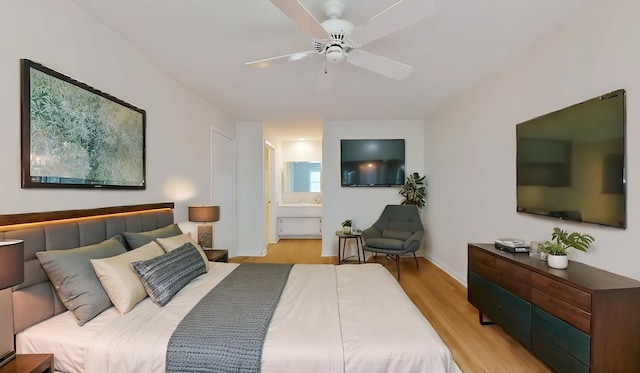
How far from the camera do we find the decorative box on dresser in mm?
1593

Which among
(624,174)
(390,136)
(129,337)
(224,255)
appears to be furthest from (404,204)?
(129,337)

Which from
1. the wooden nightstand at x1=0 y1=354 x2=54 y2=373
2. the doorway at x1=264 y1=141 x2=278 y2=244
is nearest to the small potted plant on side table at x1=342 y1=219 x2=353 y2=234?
the doorway at x1=264 y1=141 x2=278 y2=244

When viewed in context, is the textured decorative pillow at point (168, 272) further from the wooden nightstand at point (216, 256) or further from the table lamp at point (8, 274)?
the wooden nightstand at point (216, 256)

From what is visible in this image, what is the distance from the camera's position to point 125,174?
253 centimetres

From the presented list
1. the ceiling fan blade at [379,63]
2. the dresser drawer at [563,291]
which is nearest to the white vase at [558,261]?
the dresser drawer at [563,291]

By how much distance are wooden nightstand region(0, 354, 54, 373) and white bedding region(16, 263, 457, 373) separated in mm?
97

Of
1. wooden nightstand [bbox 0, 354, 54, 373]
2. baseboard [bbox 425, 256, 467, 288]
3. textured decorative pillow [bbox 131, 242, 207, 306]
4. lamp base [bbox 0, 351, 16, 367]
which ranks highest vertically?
textured decorative pillow [bbox 131, 242, 207, 306]

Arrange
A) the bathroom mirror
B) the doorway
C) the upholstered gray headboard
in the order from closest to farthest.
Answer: the upholstered gray headboard < the doorway < the bathroom mirror

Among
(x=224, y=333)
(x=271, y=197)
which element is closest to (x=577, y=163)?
(x=224, y=333)

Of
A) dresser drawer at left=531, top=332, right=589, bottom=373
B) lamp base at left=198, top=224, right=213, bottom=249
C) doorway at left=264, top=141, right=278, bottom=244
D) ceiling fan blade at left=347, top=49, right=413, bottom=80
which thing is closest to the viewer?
dresser drawer at left=531, top=332, right=589, bottom=373

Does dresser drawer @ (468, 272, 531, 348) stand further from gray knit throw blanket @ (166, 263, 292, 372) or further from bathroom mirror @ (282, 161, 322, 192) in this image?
bathroom mirror @ (282, 161, 322, 192)

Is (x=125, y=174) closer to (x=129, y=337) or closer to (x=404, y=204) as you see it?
(x=129, y=337)

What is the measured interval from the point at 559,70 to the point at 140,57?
3430 millimetres

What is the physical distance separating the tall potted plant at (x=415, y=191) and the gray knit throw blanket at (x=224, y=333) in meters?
3.68
